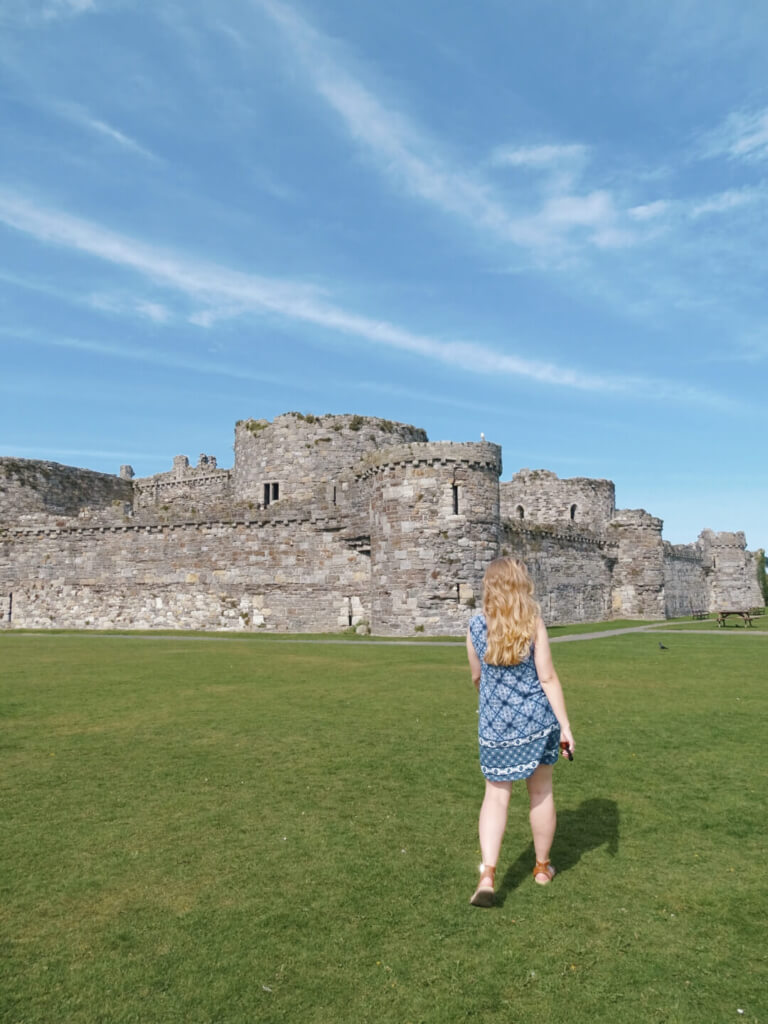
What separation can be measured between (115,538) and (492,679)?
3233 centimetres

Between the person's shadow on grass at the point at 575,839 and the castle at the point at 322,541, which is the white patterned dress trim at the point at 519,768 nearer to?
the person's shadow on grass at the point at 575,839

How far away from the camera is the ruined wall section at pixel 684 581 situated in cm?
4744

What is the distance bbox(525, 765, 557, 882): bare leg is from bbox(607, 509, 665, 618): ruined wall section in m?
40.5

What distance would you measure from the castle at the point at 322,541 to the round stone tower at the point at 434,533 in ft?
0.17

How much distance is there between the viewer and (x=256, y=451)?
39.4 metres

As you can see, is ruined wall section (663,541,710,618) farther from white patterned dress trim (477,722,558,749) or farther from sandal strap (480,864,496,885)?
sandal strap (480,864,496,885)

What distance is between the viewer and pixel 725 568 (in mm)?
56469

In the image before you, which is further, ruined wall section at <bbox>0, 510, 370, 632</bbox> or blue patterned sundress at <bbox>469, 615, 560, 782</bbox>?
ruined wall section at <bbox>0, 510, 370, 632</bbox>

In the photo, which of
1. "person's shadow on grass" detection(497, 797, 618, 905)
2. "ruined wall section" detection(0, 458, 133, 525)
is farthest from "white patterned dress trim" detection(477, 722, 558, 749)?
"ruined wall section" detection(0, 458, 133, 525)

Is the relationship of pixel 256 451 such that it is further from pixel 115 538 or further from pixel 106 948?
pixel 106 948

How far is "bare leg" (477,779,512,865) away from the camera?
16.8 ft

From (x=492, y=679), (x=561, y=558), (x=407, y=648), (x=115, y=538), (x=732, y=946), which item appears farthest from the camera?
(x=561, y=558)

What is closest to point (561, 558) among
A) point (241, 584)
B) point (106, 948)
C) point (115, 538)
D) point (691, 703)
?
point (241, 584)

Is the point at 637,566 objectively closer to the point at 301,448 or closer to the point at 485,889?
the point at 301,448
